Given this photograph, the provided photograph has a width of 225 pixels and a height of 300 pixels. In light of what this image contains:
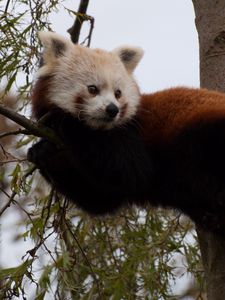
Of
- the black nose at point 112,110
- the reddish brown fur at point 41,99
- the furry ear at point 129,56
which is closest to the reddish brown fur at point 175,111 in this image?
the furry ear at point 129,56

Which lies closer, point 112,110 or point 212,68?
point 112,110

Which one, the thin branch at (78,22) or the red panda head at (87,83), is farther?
the thin branch at (78,22)

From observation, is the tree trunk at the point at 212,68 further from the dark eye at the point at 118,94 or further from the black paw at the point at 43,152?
the black paw at the point at 43,152

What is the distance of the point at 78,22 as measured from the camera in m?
4.59

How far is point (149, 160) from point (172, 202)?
1.02 ft

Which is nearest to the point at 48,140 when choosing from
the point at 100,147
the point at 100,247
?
the point at 100,147

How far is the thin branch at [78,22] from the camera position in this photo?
15.0 feet

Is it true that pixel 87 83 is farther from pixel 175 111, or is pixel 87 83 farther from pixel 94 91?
pixel 175 111

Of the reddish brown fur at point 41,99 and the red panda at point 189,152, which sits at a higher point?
the reddish brown fur at point 41,99

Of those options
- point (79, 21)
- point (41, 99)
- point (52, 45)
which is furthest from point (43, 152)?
point (79, 21)

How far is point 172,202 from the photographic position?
13.8 feet

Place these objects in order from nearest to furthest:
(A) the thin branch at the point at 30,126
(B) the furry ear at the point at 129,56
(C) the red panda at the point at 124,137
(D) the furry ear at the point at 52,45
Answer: (A) the thin branch at the point at 30,126 < (C) the red panda at the point at 124,137 < (D) the furry ear at the point at 52,45 < (B) the furry ear at the point at 129,56

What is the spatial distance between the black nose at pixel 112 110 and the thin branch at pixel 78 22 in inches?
34.5

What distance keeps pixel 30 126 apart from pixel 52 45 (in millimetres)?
782
